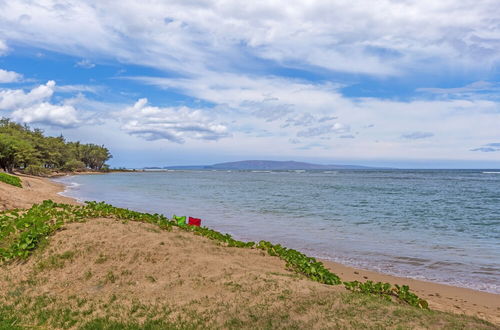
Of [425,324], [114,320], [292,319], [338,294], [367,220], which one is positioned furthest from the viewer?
[367,220]

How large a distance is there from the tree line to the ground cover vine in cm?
5183

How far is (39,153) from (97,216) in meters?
72.2

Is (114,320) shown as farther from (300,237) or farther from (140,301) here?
(300,237)

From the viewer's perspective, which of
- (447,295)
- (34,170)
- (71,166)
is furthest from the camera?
(71,166)

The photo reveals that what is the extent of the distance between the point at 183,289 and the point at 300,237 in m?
10.5

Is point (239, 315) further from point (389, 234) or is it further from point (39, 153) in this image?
point (39, 153)

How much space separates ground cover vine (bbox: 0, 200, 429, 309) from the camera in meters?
8.67

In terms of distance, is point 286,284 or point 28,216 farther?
point 28,216

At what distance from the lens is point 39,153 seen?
2948 inches

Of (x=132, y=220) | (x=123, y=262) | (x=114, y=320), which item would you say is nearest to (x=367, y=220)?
(x=132, y=220)

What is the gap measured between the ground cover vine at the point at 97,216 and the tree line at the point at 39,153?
2041 inches

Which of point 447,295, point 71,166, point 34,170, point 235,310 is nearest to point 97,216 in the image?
point 235,310

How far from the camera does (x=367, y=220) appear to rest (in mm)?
24484

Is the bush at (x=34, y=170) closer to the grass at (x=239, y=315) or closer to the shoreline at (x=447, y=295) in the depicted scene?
the grass at (x=239, y=315)
